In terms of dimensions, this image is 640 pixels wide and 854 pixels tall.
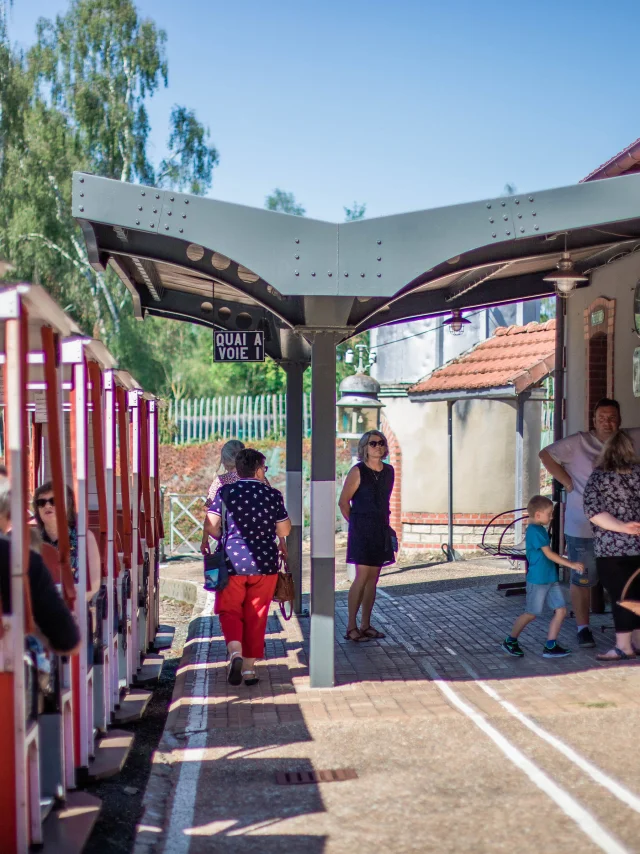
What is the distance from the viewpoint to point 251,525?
7.79 m

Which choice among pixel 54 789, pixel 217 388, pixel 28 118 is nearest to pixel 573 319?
pixel 54 789

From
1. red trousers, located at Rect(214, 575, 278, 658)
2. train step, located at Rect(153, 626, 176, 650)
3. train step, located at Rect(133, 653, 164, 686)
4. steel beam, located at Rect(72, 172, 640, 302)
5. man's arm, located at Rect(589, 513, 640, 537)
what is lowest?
train step, located at Rect(153, 626, 176, 650)

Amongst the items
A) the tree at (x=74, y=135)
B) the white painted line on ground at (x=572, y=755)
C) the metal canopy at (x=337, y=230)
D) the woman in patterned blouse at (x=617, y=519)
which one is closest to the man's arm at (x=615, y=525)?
the woman in patterned blouse at (x=617, y=519)

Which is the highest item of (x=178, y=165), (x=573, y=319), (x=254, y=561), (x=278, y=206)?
(x=278, y=206)

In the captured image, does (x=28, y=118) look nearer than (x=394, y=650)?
No

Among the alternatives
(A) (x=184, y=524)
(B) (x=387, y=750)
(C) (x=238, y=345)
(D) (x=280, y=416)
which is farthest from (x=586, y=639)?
(D) (x=280, y=416)

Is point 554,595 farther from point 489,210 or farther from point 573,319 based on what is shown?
point 573,319

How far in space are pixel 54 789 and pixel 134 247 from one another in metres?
3.99

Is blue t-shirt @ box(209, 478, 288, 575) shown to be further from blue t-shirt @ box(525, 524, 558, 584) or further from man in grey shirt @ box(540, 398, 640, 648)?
man in grey shirt @ box(540, 398, 640, 648)

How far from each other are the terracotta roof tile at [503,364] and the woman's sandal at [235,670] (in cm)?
929

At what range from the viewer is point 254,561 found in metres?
7.78

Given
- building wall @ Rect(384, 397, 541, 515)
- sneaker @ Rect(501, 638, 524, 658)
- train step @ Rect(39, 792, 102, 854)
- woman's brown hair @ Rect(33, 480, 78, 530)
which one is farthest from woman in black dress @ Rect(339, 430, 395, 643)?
building wall @ Rect(384, 397, 541, 515)

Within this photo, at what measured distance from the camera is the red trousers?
7.81 meters

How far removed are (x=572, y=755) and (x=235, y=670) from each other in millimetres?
2694
